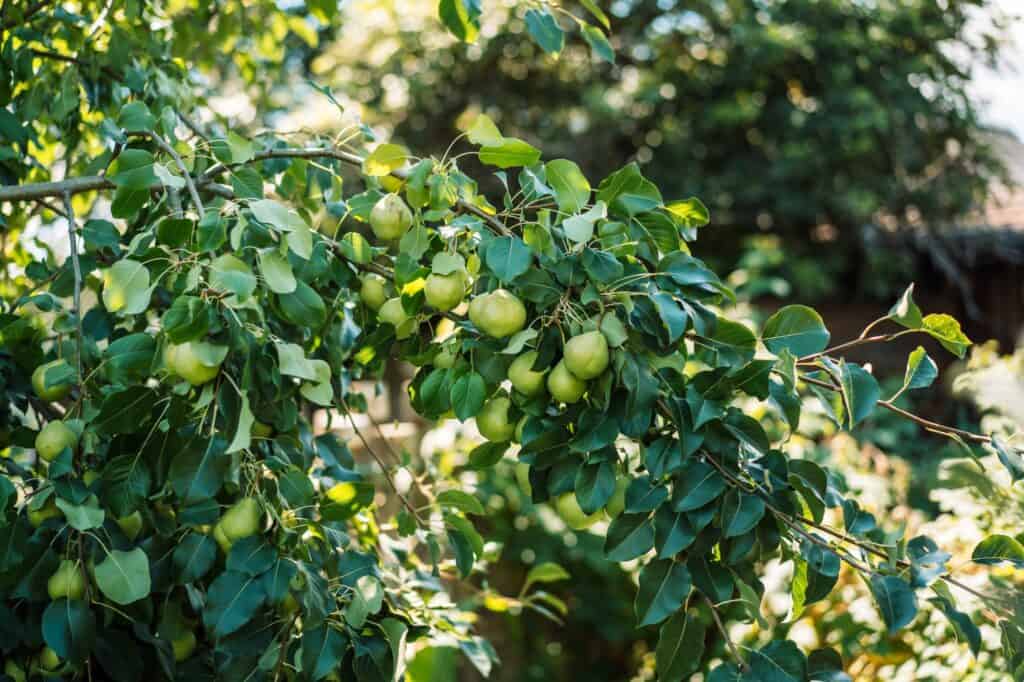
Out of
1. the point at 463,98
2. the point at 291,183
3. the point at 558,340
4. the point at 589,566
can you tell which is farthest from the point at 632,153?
the point at 558,340

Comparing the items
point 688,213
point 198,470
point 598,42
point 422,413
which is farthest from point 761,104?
point 198,470

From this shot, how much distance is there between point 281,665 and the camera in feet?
3.50

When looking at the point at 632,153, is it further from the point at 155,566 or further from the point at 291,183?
the point at 155,566

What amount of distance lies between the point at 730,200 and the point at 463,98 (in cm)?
198

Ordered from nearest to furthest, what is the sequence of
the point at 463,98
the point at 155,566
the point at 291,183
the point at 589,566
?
the point at 155,566
the point at 291,183
the point at 589,566
the point at 463,98

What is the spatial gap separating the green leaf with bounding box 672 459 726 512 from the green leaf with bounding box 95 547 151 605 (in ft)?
1.81

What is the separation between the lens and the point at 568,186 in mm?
1021

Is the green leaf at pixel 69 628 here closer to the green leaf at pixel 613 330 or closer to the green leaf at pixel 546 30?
the green leaf at pixel 613 330

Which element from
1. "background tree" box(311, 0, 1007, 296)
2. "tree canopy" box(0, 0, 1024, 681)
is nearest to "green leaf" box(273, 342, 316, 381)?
"tree canopy" box(0, 0, 1024, 681)

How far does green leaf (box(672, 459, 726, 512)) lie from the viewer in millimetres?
965

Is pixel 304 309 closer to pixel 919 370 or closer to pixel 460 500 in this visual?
pixel 460 500

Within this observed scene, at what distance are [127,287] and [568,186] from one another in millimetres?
457

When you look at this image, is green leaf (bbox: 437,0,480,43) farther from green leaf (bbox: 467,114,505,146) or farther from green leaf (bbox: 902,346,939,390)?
green leaf (bbox: 902,346,939,390)

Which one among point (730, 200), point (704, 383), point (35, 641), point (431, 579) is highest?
point (704, 383)
